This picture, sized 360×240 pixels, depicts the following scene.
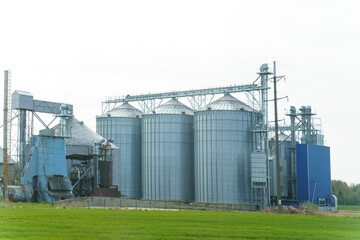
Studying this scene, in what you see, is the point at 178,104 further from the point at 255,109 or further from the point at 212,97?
the point at 255,109

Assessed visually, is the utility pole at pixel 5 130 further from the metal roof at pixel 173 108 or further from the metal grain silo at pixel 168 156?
the metal roof at pixel 173 108

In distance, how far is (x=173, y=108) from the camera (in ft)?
351

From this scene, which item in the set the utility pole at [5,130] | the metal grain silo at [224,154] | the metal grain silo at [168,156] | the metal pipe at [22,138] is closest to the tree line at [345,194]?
the metal grain silo at [168,156]

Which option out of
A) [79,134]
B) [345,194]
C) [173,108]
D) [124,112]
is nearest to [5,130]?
[79,134]

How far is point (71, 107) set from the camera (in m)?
109

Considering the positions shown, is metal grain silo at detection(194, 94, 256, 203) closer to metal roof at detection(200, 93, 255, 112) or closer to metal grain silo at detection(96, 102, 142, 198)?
metal roof at detection(200, 93, 255, 112)

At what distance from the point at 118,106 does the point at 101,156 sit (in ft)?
79.9

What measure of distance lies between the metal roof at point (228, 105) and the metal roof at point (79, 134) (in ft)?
63.6

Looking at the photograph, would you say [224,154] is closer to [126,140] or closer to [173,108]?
[173,108]

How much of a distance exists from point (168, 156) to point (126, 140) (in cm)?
1204

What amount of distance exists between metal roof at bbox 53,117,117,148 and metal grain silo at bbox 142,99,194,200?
7197 millimetres

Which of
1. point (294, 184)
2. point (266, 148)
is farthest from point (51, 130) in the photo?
point (294, 184)

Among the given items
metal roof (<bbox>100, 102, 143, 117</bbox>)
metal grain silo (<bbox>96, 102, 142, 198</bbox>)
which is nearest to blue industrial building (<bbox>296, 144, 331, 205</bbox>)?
metal grain silo (<bbox>96, 102, 142, 198</bbox>)

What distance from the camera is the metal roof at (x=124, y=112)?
114400 mm
